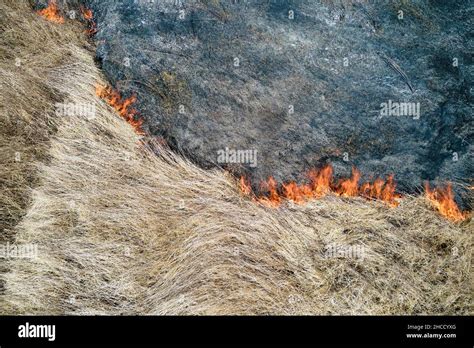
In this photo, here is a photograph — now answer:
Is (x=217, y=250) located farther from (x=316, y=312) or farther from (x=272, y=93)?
(x=272, y=93)

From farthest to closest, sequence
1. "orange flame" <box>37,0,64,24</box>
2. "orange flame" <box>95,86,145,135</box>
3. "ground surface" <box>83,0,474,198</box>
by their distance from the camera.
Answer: "orange flame" <box>37,0,64,24</box> → "orange flame" <box>95,86,145,135</box> → "ground surface" <box>83,0,474,198</box>

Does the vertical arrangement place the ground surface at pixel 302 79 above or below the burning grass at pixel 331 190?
above

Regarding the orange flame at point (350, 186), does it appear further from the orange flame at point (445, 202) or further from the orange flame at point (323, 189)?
the orange flame at point (445, 202)

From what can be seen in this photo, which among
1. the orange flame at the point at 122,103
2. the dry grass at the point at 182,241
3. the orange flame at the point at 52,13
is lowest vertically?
the dry grass at the point at 182,241

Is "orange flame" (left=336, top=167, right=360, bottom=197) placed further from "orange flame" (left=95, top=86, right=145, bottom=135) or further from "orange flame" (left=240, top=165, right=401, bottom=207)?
"orange flame" (left=95, top=86, right=145, bottom=135)

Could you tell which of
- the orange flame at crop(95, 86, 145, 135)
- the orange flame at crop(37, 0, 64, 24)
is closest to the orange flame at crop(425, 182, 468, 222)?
the orange flame at crop(95, 86, 145, 135)

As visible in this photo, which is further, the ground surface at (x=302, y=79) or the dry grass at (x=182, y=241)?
the ground surface at (x=302, y=79)

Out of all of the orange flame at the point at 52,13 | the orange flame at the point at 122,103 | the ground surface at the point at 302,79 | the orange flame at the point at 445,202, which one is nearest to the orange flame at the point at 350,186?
the ground surface at the point at 302,79
